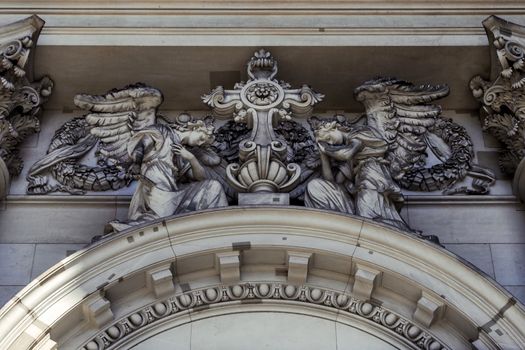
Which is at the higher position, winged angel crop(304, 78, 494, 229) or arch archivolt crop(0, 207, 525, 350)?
winged angel crop(304, 78, 494, 229)

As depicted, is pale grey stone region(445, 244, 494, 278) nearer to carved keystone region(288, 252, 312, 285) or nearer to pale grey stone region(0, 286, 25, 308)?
carved keystone region(288, 252, 312, 285)

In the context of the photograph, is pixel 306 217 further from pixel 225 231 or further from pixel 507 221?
pixel 507 221

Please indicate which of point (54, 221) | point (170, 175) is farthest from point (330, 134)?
point (54, 221)

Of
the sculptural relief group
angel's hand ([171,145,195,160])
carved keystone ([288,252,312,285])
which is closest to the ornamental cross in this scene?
the sculptural relief group

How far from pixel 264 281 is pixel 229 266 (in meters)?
0.32

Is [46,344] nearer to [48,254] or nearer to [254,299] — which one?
[48,254]

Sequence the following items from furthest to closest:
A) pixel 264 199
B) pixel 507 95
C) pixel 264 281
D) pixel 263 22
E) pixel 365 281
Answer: pixel 263 22 → pixel 507 95 → pixel 264 199 → pixel 264 281 → pixel 365 281

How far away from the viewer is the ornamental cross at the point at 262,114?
374 inches

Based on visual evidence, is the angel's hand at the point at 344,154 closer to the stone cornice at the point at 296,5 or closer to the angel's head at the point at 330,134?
the angel's head at the point at 330,134

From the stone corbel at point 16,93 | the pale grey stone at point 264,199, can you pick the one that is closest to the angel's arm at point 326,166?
the pale grey stone at point 264,199

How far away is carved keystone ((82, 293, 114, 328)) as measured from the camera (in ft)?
27.7

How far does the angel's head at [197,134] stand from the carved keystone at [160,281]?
153 centimetres

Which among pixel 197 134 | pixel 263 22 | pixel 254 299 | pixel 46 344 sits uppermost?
pixel 263 22

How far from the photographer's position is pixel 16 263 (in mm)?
9398
